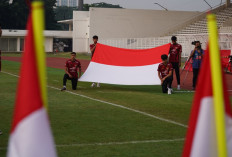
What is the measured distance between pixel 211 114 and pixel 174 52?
14.7m

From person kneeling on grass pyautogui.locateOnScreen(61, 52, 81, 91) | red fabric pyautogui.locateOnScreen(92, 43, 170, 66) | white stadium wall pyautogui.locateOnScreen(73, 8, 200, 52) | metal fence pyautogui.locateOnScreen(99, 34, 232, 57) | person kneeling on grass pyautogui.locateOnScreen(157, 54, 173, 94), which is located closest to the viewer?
person kneeling on grass pyautogui.locateOnScreen(157, 54, 173, 94)

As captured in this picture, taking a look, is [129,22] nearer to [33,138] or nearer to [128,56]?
[128,56]

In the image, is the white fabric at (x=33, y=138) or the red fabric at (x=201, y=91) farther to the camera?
the red fabric at (x=201, y=91)

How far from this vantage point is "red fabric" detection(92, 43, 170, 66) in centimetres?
1771

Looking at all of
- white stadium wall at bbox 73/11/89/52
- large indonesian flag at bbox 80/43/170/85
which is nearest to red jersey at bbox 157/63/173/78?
large indonesian flag at bbox 80/43/170/85

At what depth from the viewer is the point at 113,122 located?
10.3 m

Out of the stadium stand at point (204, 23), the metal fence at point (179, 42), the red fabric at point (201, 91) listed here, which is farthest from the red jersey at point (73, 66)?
the stadium stand at point (204, 23)

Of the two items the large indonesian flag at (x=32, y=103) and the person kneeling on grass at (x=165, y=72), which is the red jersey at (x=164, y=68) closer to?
the person kneeling on grass at (x=165, y=72)

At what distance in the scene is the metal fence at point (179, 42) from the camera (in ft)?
114

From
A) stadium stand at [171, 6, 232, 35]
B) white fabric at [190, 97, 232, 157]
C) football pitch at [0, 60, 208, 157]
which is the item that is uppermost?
stadium stand at [171, 6, 232, 35]

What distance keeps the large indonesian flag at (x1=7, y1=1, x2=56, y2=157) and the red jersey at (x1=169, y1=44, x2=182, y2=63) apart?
593 inches

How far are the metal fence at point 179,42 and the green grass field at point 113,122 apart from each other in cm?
1893

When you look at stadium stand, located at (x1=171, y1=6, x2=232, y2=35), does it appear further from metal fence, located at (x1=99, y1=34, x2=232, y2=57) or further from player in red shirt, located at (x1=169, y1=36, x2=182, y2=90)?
player in red shirt, located at (x1=169, y1=36, x2=182, y2=90)

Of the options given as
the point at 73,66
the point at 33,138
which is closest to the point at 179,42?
the point at 73,66
